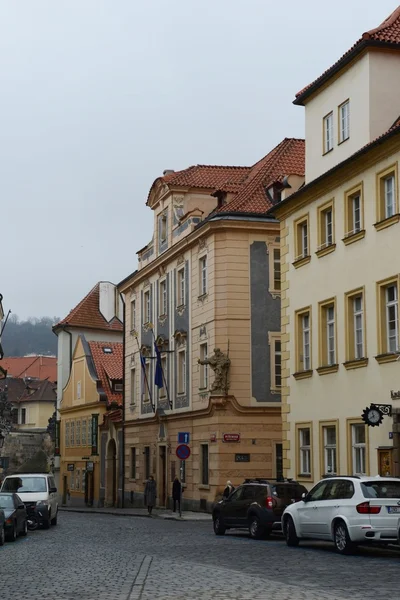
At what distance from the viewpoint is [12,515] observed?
90.5ft

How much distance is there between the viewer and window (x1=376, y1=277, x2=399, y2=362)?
29031 mm

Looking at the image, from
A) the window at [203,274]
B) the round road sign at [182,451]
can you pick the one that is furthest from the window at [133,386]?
the round road sign at [182,451]

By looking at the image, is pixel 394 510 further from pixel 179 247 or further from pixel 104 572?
pixel 179 247

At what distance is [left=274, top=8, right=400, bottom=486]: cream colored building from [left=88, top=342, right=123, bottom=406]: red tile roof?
32.2m

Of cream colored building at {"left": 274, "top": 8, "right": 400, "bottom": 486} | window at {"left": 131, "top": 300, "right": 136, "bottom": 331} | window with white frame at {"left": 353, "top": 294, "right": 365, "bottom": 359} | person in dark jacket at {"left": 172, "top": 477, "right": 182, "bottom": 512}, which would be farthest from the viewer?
window at {"left": 131, "top": 300, "right": 136, "bottom": 331}

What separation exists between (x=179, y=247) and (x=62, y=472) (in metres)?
30.6

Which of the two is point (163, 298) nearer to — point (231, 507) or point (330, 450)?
point (330, 450)

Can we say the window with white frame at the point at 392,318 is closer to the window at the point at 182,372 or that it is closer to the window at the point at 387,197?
the window at the point at 387,197

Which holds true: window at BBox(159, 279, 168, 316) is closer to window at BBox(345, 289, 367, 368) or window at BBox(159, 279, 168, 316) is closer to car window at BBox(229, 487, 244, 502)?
window at BBox(345, 289, 367, 368)

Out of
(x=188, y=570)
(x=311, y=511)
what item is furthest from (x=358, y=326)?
(x=188, y=570)

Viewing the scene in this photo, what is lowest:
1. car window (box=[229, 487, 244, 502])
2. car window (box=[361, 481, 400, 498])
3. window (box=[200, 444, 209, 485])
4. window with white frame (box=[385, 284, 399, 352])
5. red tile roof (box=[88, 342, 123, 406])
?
car window (box=[229, 487, 244, 502])

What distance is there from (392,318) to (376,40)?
818cm

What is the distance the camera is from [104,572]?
1852 cm

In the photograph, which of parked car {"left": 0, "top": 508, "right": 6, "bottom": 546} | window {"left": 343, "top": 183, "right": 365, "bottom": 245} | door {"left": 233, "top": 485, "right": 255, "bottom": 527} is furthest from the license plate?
window {"left": 343, "top": 183, "right": 365, "bottom": 245}
